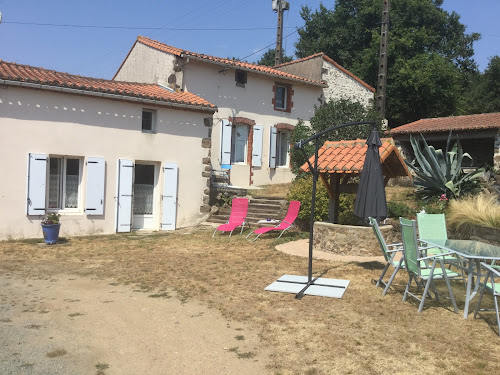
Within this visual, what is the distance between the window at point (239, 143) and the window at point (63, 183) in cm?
685

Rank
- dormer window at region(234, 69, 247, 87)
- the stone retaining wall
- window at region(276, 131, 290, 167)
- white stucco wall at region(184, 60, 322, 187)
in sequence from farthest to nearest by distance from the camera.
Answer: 1. window at region(276, 131, 290, 167)
2. dormer window at region(234, 69, 247, 87)
3. white stucco wall at region(184, 60, 322, 187)
4. the stone retaining wall

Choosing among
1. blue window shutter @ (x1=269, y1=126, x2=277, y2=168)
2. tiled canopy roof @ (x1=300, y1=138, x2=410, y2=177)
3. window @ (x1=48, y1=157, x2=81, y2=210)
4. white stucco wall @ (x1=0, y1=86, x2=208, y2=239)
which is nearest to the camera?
tiled canopy roof @ (x1=300, y1=138, x2=410, y2=177)

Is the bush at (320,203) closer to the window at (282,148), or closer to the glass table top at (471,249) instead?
the glass table top at (471,249)

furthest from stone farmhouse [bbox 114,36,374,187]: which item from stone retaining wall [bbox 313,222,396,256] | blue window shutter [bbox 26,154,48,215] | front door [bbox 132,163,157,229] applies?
stone retaining wall [bbox 313,222,396,256]

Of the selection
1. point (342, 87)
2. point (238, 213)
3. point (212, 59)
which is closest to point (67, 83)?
point (238, 213)

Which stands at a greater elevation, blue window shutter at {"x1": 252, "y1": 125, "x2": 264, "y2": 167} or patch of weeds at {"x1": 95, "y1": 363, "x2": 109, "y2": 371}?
blue window shutter at {"x1": 252, "y1": 125, "x2": 264, "y2": 167}

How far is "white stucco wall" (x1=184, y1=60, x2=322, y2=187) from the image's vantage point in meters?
14.6

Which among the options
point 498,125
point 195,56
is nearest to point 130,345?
point 195,56

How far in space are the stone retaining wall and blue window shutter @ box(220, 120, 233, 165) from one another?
23.8 feet

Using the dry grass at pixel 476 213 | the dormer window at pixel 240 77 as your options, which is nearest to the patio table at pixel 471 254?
the dry grass at pixel 476 213

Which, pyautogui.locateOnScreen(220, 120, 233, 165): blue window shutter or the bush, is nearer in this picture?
the bush

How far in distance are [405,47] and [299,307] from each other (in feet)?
74.1

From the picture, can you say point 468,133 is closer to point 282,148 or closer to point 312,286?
point 282,148

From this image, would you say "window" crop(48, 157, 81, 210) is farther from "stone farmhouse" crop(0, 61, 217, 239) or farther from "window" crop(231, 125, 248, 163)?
"window" crop(231, 125, 248, 163)
